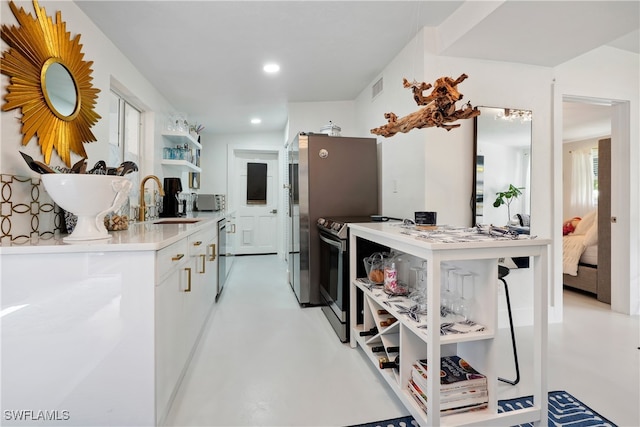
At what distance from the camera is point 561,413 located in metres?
1.50

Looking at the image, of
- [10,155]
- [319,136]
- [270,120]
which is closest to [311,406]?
[10,155]

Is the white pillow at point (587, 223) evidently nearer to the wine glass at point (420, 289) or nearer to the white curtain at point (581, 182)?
the white curtain at point (581, 182)

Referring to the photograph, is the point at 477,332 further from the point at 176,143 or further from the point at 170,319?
the point at 176,143

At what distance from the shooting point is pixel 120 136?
274cm

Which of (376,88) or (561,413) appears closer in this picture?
(561,413)

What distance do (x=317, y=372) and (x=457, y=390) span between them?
2.74 feet

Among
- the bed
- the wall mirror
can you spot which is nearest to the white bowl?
the wall mirror

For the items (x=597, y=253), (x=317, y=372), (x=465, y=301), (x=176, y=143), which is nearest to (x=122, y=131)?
(x=176, y=143)

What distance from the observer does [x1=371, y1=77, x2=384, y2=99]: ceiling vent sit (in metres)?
3.06

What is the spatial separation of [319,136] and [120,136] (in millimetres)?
1799

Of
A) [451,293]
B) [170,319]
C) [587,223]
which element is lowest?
[170,319]

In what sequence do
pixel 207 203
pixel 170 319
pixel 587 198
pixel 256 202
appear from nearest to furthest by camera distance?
pixel 170 319, pixel 207 203, pixel 587 198, pixel 256 202

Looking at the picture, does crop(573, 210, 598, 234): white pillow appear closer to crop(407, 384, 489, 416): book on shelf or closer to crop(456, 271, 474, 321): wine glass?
crop(456, 271, 474, 321): wine glass

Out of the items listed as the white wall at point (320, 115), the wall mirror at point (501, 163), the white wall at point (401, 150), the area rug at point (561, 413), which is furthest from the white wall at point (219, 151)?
the area rug at point (561, 413)
